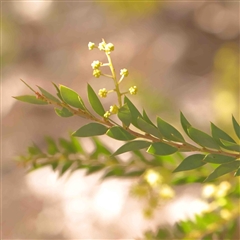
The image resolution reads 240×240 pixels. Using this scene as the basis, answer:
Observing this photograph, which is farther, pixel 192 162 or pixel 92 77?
pixel 92 77

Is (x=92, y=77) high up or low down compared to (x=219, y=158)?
up

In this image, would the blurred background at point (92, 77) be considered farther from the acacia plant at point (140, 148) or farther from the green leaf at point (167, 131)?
the green leaf at point (167, 131)

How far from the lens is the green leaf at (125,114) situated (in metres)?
0.19

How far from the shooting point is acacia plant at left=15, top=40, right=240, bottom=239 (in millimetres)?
194

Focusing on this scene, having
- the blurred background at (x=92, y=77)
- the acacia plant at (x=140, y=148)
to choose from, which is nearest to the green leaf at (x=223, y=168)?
the acacia plant at (x=140, y=148)

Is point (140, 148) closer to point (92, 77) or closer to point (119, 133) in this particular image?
point (119, 133)

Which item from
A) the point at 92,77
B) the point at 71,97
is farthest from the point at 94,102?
Result: the point at 92,77

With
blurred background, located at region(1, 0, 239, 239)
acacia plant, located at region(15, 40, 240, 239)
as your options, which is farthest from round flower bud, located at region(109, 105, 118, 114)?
blurred background, located at region(1, 0, 239, 239)

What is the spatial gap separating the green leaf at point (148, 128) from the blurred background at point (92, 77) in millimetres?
760

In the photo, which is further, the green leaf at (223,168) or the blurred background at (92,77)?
the blurred background at (92,77)

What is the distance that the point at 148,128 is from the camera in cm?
20

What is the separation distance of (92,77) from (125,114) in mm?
1061

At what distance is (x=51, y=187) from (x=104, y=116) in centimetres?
99

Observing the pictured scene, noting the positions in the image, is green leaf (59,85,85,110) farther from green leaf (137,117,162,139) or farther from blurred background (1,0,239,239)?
blurred background (1,0,239,239)
